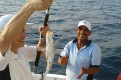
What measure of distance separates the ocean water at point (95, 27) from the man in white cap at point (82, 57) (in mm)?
443

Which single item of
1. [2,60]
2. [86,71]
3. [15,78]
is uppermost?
[2,60]

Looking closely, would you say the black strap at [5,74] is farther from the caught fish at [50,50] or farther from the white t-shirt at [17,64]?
the caught fish at [50,50]

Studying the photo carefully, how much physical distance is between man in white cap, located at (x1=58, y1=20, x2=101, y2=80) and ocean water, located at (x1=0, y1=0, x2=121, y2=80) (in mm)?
443

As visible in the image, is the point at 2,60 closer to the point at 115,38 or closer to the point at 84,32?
the point at 84,32

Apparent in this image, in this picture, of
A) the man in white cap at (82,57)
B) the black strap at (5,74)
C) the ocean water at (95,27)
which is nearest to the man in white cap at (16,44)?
the black strap at (5,74)

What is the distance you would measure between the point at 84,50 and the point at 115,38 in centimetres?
724

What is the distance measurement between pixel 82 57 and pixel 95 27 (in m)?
9.21

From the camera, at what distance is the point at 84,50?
613 centimetres

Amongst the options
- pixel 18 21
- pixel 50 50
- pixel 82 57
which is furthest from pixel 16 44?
pixel 82 57

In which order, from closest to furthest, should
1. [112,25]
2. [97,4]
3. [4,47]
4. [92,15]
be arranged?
[4,47]
[112,25]
[92,15]
[97,4]

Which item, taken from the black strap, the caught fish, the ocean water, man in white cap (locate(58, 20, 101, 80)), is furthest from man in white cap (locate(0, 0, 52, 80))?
the ocean water

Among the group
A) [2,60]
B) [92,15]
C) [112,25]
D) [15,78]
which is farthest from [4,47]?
[92,15]

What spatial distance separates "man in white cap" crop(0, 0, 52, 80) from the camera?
10.1ft

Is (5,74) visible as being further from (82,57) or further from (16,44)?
(82,57)
